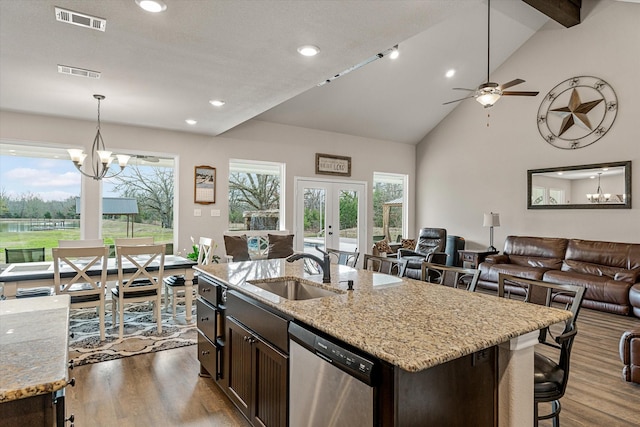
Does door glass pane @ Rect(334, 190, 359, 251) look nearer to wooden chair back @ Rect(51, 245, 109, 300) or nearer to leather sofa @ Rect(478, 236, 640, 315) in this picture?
leather sofa @ Rect(478, 236, 640, 315)

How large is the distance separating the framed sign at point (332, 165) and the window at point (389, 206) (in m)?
0.79

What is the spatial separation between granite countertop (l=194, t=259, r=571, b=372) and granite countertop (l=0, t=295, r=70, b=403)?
2.69 feet

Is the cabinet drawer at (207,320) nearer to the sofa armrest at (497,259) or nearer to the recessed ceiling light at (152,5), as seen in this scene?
the recessed ceiling light at (152,5)

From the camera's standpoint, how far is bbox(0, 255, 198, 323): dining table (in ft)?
10.8

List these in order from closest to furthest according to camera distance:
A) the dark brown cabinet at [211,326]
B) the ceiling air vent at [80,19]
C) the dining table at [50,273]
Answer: the ceiling air vent at [80,19] → the dark brown cabinet at [211,326] → the dining table at [50,273]

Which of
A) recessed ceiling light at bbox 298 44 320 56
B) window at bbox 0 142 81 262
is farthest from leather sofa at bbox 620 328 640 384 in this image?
window at bbox 0 142 81 262

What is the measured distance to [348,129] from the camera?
24.0 ft

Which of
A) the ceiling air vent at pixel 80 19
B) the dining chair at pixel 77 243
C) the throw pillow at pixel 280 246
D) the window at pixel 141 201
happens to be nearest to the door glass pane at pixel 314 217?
the throw pillow at pixel 280 246

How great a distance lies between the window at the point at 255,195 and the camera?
6.38m

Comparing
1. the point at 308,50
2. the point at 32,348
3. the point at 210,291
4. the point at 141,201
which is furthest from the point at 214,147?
the point at 32,348

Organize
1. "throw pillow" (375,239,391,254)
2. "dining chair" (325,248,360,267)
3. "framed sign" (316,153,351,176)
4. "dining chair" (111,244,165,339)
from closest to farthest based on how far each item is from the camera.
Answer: "dining chair" (325,248,360,267) < "dining chair" (111,244,165,339) < "framed sign" (316,153,351,176) < "throw pillow" (375,239,391,254)

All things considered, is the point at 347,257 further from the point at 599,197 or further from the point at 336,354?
the point at 599,197

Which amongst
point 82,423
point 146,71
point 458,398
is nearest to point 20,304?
point 82,423

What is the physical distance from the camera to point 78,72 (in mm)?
3246
